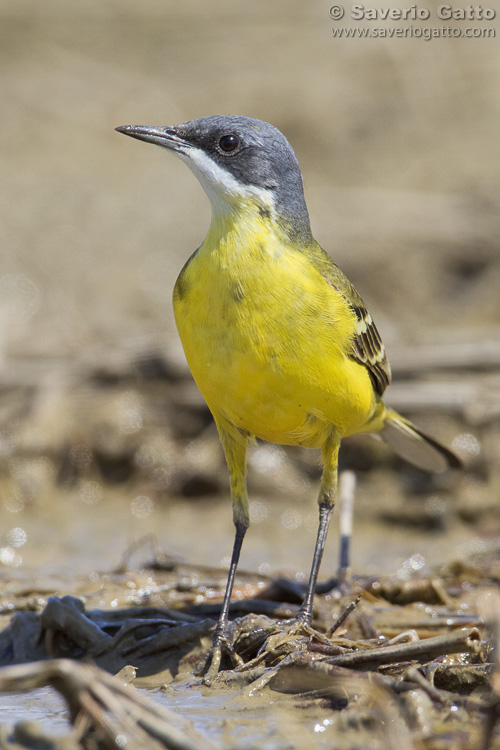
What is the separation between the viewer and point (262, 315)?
4.35m

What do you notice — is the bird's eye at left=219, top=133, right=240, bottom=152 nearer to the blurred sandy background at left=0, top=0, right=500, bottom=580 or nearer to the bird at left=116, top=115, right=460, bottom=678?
the bird at left=116, top=115, right=460, bottom=678

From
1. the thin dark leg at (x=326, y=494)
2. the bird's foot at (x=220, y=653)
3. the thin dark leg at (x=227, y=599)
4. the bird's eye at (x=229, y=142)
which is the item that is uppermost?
the bird's eye at (x=229, y=142)

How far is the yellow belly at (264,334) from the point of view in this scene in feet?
14.3

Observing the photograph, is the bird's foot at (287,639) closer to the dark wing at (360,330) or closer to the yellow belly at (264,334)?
the yellow belly at (264,334)

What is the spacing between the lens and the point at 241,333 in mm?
4328

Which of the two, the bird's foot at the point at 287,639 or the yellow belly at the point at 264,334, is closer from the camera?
the bird's foot at the point at 287,639

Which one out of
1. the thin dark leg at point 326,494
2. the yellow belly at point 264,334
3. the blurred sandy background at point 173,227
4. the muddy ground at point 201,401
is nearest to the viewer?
the muddy ground at point 201,401

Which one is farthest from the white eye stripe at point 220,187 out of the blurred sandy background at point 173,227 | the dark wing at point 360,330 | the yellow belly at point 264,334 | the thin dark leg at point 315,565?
the blurred sandy background at point 173,227

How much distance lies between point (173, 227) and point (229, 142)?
25.2ft

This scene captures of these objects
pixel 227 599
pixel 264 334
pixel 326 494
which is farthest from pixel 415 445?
pixel 264 334

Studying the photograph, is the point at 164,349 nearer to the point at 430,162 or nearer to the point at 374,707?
the point at 374,707

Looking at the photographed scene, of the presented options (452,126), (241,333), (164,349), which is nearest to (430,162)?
(452,126)

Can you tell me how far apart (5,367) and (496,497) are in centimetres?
477

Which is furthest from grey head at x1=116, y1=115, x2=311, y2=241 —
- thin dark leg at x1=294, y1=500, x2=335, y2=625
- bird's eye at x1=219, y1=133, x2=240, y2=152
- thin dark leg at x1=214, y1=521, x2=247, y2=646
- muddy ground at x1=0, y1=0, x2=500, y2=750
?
muddy ground at x1=0, y1=0, x2=500, y2=750
